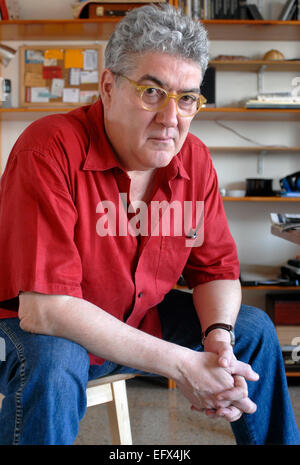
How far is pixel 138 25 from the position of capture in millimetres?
1050

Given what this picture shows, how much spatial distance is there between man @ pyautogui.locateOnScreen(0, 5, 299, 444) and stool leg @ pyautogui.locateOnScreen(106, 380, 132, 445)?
15cm

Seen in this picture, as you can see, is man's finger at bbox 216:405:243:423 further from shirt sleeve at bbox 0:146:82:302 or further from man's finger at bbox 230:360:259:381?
shirt sleeve at bbox 0:146:82:302

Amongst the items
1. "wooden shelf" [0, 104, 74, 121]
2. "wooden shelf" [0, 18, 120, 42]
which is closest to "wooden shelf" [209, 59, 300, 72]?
"wooden shelf" [0, 18, 120, 42]

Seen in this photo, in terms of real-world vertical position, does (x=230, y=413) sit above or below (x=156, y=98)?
below

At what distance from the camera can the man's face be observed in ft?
3.43

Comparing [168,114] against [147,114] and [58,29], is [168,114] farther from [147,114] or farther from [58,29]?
[58,29]

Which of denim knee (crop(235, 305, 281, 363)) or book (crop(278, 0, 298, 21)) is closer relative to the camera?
denim knee (crop(235, 305, 281, 363))

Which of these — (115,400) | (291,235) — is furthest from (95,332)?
(291,235)

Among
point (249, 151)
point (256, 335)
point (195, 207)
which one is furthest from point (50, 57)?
point (256, 335)

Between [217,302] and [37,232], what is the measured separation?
498 millimetres

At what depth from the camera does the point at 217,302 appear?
1232 mm

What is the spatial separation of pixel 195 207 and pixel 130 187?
20 centimetres

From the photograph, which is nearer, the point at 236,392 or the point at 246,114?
the point at 236,392
